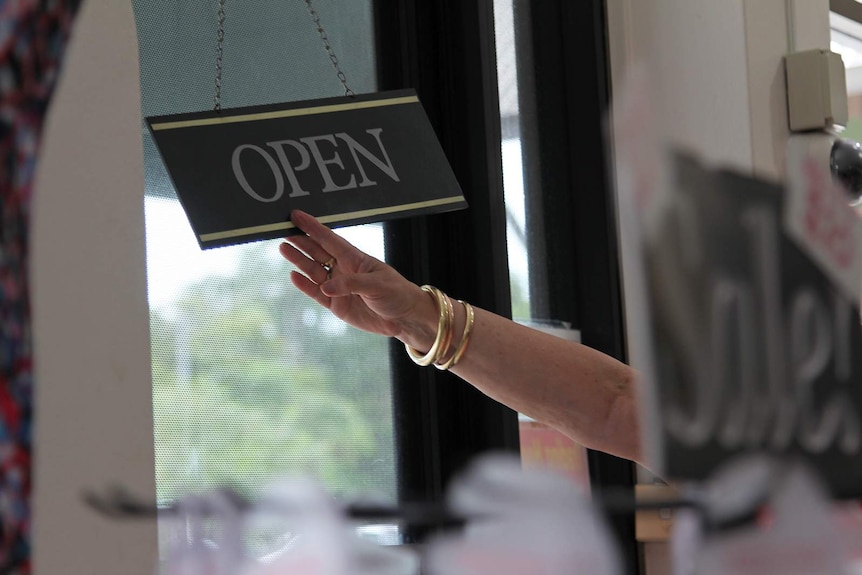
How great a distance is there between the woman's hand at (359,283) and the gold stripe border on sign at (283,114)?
0.44 ft

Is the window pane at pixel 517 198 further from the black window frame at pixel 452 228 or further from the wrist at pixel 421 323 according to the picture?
the wrist at pixel 421 323

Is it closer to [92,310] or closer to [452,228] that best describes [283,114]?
[92,310]

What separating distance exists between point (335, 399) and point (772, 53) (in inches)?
48.3

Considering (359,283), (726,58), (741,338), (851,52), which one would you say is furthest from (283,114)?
(851,52)

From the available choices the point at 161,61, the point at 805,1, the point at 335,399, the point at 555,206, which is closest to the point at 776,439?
the point at 161,61

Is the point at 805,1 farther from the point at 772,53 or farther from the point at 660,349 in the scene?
the point at 660,349

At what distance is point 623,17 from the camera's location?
2508mm

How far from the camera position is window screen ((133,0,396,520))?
163 cm

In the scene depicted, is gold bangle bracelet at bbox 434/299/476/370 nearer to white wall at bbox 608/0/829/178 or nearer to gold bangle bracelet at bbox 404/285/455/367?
gold bangle bracelet at bbox 404/285/455/367

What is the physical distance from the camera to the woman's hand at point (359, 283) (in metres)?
1.15

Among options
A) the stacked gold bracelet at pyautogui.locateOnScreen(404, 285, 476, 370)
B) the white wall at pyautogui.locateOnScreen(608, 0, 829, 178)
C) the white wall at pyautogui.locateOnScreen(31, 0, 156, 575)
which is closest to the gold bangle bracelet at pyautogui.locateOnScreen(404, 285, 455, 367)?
the stacked gold bracelet at pyautogui.locateOnScreen(404, 285, 476, 370)

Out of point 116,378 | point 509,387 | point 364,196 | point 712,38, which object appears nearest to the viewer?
point 116,378

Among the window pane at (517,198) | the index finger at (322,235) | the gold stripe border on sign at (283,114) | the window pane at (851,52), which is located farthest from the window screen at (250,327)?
the window pane at (851,52)

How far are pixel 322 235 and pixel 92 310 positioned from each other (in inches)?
10.0
